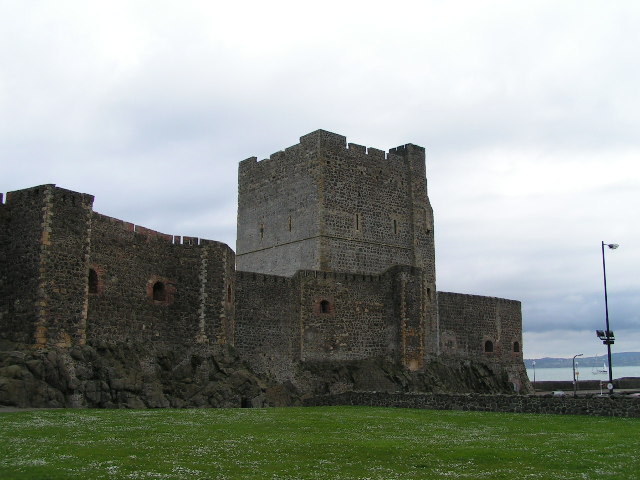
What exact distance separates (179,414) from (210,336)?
7.62 m

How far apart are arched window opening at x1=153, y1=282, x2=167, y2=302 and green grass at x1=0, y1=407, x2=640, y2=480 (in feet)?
23.7

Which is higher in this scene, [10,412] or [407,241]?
[407,241]

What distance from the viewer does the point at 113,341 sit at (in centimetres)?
2612

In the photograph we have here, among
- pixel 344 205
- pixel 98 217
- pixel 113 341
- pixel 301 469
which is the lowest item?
pixel 301 469

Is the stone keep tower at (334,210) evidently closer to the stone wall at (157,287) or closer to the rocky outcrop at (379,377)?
the rocky outcrop at (379,377)

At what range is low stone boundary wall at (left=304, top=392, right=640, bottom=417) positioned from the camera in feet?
72.1

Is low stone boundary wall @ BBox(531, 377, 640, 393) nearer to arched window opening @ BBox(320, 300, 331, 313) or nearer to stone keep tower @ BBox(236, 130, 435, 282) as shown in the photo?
stone keep tower @ BBox(236, 130, 435, 282)

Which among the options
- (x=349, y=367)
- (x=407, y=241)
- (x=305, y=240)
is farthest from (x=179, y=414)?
(x=407, y=241)

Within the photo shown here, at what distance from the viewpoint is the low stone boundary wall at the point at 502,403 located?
2197 cm

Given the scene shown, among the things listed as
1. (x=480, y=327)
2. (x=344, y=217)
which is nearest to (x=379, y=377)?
(x=344, y=217)

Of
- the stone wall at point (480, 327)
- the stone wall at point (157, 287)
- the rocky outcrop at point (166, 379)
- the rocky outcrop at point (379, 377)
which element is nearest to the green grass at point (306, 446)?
the rocky outcrop at point (166, 379)

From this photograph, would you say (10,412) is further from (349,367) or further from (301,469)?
(349,367)

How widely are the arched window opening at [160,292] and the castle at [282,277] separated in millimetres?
61

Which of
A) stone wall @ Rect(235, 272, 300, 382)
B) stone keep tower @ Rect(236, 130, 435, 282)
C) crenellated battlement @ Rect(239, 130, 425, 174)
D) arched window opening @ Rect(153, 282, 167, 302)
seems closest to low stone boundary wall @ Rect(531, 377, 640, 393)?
stone keep tower @ Rect(236, 130, 435, 282)
